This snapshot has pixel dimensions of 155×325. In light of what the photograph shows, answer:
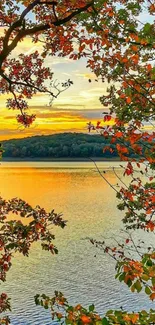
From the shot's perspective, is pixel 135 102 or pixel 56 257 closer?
pixel 135 102

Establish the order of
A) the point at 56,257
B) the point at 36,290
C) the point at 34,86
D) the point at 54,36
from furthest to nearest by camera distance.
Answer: the point at 56,257, the point at 36,290, the point at 34,86, the point at 54,36

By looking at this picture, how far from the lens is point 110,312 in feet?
14.2

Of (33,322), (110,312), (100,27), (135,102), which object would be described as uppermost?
(100,27)

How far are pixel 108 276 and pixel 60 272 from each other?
11.5 feet

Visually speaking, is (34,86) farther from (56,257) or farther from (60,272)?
(56,257)

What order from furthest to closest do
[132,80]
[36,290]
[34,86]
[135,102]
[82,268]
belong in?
[82,268] → [36,290] → [34,86] → [135,102] → [132,80]

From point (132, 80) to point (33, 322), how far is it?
19548 mm

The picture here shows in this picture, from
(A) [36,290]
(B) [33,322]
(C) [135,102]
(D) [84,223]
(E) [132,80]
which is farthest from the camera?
(D) [84,223]

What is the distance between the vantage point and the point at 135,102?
707 cm

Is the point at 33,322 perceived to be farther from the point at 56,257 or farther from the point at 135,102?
the point at 135,102

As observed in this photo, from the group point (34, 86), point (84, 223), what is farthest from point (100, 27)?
point (84, 223)

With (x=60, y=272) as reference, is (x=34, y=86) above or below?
above

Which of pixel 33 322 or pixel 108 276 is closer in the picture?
pixel 33 322

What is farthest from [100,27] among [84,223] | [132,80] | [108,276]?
[84,223]
